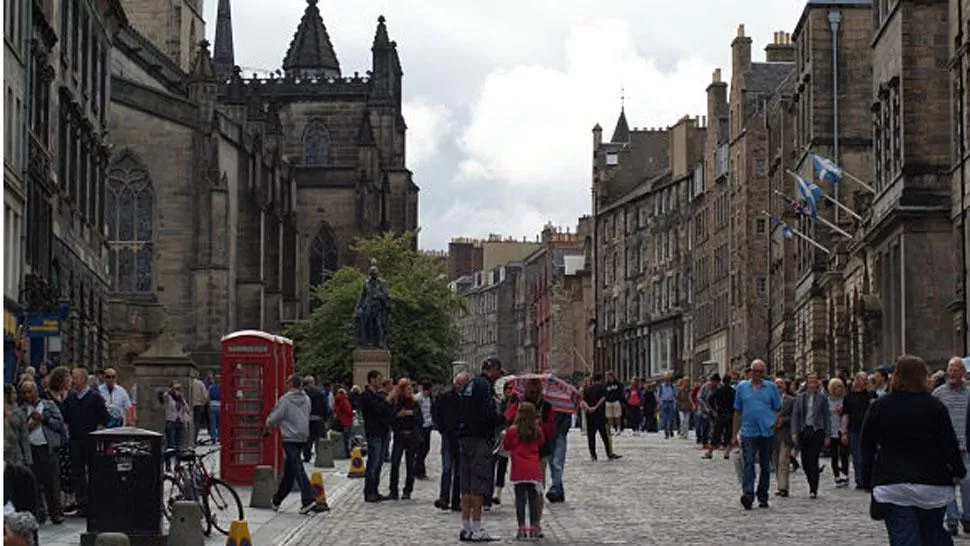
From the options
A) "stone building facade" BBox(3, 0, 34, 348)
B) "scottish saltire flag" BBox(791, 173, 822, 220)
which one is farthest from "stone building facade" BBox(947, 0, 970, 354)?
"stone building facade" BBox(3, 0, 34, 348)

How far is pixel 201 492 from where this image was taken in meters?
20.4

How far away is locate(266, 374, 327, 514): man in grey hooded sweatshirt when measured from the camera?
24.7 m

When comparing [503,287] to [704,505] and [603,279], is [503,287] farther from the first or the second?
[704,505]

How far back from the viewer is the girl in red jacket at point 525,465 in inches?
802

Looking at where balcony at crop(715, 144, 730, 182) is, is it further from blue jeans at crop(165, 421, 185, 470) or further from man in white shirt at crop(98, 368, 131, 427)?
man in white shirt at crop(98, 368, 131, 427)

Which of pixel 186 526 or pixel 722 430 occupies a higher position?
pixel 722 430

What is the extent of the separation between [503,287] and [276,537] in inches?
6262

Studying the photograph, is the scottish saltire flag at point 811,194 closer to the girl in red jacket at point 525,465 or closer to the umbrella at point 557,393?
the umbrella at point 557,393

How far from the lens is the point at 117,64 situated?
78.6m

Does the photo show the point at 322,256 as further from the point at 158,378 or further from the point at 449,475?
the point at 449,475

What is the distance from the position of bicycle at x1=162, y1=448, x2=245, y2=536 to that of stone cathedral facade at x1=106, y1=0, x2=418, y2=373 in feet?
125

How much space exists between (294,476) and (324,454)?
11986 millimetres

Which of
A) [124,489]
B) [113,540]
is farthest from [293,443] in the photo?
[113,540]

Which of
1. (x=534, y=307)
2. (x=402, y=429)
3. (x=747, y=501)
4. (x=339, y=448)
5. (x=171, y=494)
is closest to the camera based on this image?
(x=171, y=494)
